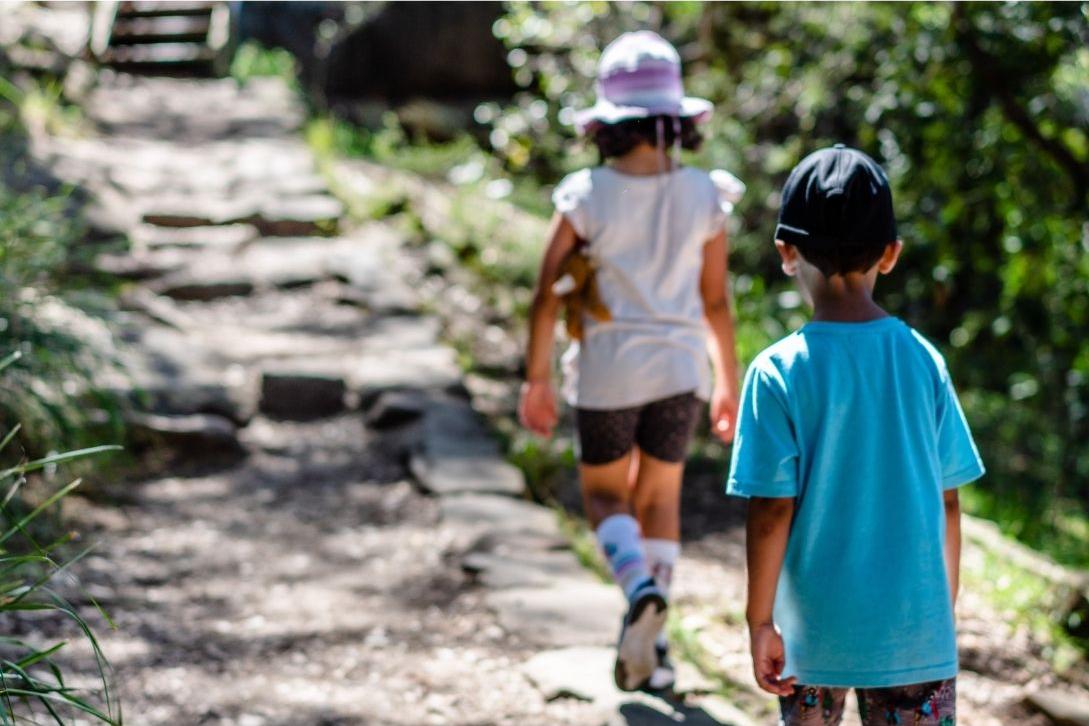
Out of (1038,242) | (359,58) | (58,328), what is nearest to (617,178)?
(58,328)

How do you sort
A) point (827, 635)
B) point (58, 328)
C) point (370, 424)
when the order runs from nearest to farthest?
point (827, 635) → point (58, 328) → point (370, 424)

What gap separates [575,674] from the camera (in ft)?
11.3

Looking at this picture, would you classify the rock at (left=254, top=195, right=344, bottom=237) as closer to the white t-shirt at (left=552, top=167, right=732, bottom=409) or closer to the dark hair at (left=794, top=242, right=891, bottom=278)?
the white t-shirt at (left=552, top=167, right=732, bottom=409)

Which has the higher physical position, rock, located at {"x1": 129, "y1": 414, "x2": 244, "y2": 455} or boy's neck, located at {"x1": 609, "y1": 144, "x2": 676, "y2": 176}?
boy's neck, located at {"x1": 609, "y1": 144, "x2": 676, "y2": 176}

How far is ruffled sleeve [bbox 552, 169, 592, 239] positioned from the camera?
11.1ft

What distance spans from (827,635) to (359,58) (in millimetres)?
10520

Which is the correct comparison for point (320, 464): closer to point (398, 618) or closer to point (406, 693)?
point (398, 618)

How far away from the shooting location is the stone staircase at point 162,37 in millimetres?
13398

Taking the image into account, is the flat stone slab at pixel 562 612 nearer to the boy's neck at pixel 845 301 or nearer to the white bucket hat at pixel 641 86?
the white bucket hat at pixel 641 86

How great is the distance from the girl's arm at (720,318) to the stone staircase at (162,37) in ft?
35.7

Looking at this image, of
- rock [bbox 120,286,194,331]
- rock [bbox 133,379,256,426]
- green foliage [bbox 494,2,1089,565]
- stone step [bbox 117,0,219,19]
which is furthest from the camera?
stone step [bbox 117,0,219,19]

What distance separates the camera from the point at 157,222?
7.89m

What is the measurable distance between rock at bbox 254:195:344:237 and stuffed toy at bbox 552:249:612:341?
479 cm

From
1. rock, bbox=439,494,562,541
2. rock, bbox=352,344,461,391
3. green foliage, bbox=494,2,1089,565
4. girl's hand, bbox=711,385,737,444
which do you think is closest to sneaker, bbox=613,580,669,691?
girl's hand, bbox=711,385,737,444
